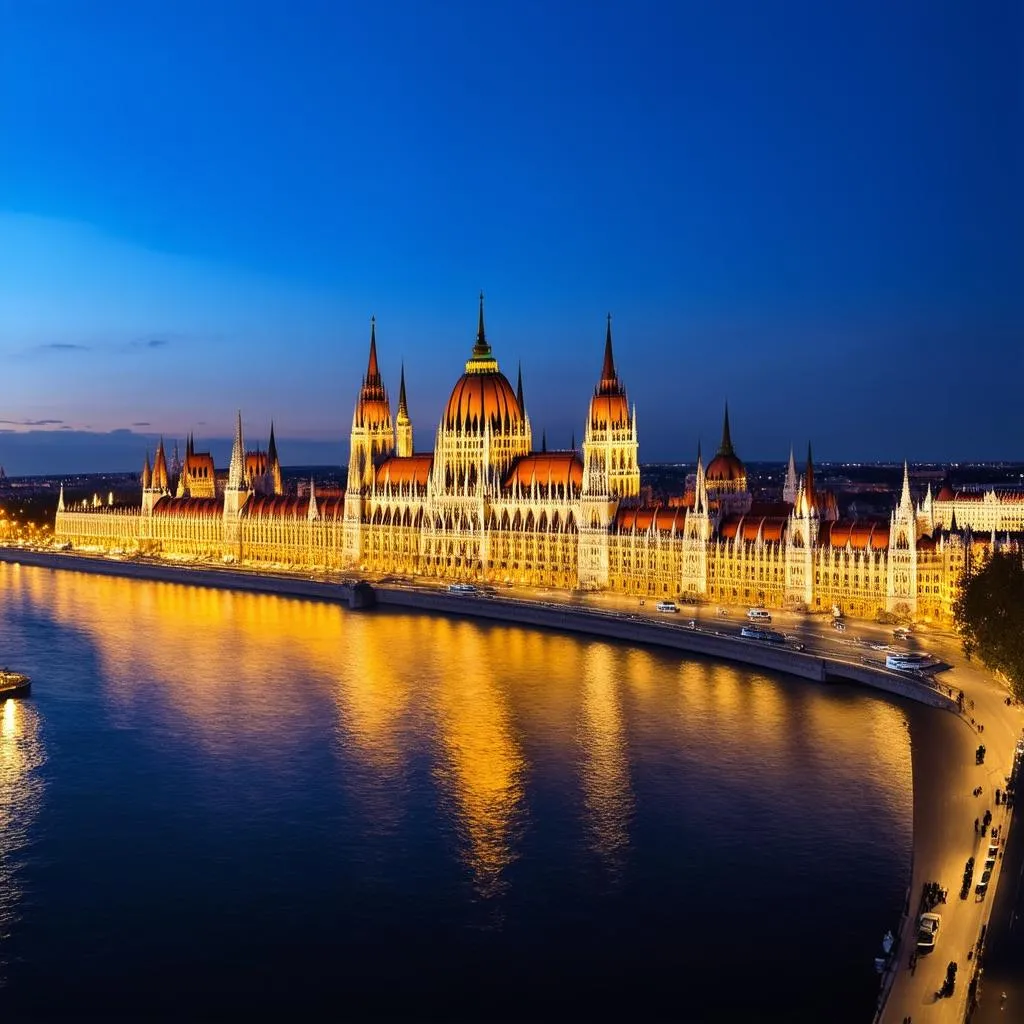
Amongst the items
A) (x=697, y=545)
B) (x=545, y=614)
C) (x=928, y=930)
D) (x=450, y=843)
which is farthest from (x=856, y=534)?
(x=928, y=930)

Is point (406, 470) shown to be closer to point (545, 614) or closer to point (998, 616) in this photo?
point (545, 614)

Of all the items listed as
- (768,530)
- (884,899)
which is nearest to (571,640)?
(768,530)

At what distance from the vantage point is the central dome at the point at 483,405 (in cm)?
10388

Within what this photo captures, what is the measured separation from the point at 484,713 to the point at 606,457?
4651cm

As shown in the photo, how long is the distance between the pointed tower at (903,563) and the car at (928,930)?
42.2 metres

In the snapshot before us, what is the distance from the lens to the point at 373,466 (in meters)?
117

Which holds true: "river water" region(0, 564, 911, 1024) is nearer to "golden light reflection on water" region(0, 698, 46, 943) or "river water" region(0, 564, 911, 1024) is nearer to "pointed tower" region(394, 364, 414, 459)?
"golden light reflection on water" region(0, 698, 46, 943)

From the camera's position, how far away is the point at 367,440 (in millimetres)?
118500

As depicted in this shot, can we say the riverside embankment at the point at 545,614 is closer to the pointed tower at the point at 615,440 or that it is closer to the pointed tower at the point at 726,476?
the pointed tower at the point at 615,440

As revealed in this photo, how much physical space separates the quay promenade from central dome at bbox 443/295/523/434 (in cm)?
1506

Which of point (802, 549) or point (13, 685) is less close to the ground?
Result: point (802, 549)

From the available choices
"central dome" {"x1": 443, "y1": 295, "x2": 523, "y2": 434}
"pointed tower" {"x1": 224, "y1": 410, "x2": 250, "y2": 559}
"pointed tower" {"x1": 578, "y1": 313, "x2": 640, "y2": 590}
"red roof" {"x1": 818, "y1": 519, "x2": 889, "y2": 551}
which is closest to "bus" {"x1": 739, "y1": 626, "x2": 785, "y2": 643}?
"red roof" {"x1": 818, "y1": 519, "x2": 889, "y2": 551}

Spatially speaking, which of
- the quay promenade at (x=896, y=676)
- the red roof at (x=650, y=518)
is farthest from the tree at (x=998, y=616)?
the red roof at (x=650, y=518)

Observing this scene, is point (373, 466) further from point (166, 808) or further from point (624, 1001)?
point (624, 1001)
